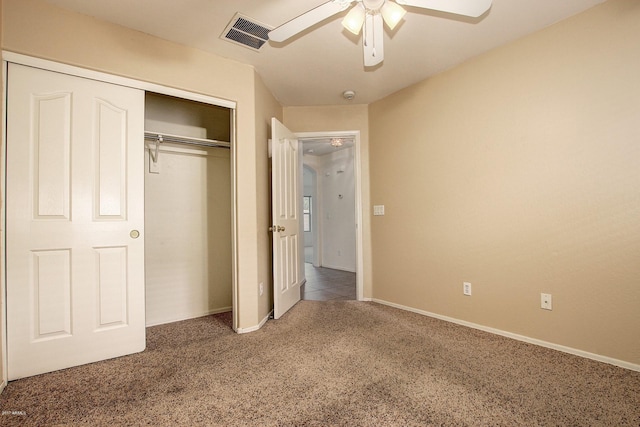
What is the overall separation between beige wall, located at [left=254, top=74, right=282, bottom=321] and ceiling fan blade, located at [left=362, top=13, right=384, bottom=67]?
4.60ft

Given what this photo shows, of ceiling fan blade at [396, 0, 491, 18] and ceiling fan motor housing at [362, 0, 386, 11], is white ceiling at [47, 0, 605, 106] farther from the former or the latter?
ceiling fan blade at [396, 0, 491, 18]

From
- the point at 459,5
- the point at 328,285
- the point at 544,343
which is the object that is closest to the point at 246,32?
the point at 459,5

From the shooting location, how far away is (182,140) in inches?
112

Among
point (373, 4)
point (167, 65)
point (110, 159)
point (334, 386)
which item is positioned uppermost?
point (167, 65)

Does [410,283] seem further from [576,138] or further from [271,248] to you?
[576,138]

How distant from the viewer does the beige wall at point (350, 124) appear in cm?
362

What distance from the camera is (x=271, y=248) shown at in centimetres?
319

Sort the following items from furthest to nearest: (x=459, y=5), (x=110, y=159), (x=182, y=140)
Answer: (x=182, y=140)
(x=110, y=159)
(x=459, y=5)

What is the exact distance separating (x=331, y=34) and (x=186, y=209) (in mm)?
2181

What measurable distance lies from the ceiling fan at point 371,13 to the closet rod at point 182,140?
158 centimetres

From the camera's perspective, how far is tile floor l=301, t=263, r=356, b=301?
12.8 ft

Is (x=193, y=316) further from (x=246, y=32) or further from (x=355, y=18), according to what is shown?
(x=355, y=18)

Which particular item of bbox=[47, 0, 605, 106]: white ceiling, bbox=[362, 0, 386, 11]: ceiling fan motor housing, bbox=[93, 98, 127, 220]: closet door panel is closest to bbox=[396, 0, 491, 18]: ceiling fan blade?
bbox=[362, 0, 386, 11]: ceiling fan motor housing

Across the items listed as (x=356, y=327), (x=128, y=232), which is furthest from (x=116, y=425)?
(x=356, y=327)
